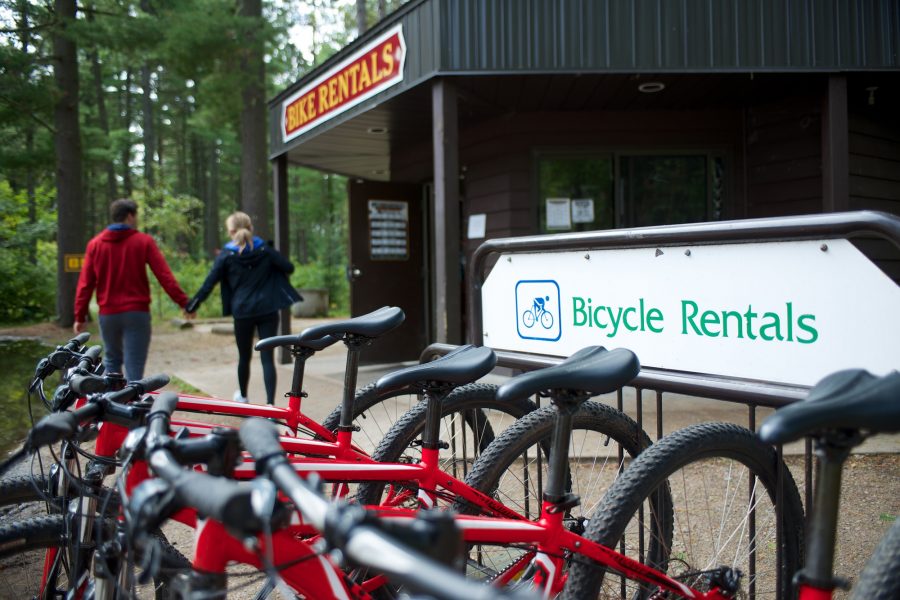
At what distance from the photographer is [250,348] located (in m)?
6.07

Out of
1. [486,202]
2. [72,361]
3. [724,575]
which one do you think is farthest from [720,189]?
[72,361]

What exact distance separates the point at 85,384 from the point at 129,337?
432cm

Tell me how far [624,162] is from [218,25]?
28.3ft

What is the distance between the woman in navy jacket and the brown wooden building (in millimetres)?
1482

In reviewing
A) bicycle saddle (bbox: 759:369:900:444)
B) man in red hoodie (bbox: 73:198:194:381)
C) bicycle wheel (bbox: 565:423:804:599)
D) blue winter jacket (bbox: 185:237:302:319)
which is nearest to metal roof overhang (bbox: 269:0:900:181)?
blue winter jacket (bbox: 185:237:302:319)

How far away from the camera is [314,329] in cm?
287

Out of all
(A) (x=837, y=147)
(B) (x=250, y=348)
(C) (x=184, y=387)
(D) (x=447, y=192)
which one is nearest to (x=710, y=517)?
(D) (x=447, y=192)

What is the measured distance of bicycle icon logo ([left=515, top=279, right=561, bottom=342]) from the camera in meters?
3.00

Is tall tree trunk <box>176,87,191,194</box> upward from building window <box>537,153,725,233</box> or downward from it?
upward

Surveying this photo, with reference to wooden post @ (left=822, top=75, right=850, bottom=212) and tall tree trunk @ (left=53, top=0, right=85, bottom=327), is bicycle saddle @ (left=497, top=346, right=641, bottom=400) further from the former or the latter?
tall tree trunk @ (left=53, top=0, right=85, bottom=327)

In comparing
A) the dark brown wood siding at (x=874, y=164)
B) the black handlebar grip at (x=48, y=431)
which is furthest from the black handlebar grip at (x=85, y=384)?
the dark brown wood siding at (x=874, y=164)

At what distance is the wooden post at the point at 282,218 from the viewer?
31.6 ft

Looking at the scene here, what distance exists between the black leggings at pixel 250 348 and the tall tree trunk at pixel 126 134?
1028 inches

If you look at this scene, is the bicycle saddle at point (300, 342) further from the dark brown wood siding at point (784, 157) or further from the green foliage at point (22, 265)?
the green foliage at point (22, 265)
